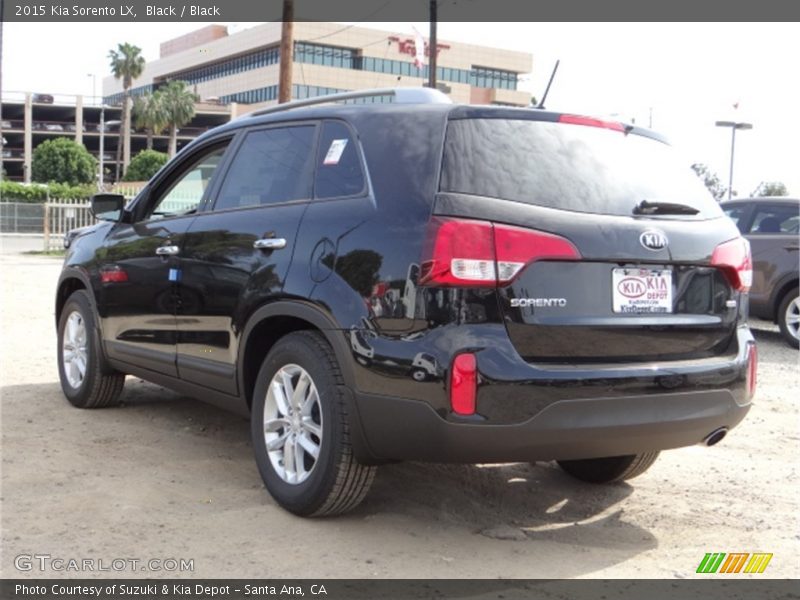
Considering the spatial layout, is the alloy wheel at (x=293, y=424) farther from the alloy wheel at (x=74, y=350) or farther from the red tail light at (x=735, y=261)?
the alloy wheel at (x=74, y=350)

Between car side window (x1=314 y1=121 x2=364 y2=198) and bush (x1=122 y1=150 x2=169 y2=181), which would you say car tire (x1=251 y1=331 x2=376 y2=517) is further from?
bush (x1=122 y1=150 x2=169 y2=181)

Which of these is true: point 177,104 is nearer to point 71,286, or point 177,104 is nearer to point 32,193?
point 32,193

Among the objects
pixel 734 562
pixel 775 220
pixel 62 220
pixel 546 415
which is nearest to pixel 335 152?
pixel 546 415

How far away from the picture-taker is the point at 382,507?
15.1 ft

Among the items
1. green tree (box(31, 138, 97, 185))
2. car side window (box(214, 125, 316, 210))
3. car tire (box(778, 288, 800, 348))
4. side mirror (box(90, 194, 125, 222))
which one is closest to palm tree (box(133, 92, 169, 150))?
green tree (box(31, 138, 97, 185))

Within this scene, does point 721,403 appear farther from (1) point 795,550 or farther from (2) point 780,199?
(2) point 780,199

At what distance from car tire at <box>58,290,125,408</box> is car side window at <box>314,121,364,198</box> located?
249cm

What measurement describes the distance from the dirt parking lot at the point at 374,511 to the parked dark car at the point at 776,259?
17.2ft

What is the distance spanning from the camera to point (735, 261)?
4277mm

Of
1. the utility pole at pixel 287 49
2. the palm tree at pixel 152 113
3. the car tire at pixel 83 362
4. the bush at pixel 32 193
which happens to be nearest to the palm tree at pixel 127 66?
the palm tree at pixel 152 113

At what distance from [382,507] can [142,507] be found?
1138 millimetres

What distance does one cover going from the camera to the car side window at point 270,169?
4.68m

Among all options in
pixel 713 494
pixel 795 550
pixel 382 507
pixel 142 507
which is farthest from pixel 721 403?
pixel 142 507

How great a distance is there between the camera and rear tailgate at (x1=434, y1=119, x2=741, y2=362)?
373 centimetres
